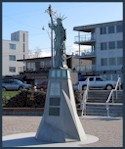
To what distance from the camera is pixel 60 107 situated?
12.1m

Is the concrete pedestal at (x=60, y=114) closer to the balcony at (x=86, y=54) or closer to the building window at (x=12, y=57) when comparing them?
the balcony at (x=86, y=54)

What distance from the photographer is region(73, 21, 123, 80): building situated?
209 feet

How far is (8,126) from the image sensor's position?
15469 mm

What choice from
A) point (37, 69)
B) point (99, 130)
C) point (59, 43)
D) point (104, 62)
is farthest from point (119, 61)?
point (59, 43)

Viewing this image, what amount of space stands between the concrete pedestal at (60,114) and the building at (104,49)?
50.4 meters

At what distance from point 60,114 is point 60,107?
0.23 meters

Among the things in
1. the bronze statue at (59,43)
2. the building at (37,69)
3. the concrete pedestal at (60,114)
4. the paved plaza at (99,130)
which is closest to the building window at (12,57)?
the building at (37,69)

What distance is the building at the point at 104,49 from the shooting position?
63.6m

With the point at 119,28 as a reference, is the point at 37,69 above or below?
below

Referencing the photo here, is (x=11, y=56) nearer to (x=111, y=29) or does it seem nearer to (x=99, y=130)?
(x=111, y=29)

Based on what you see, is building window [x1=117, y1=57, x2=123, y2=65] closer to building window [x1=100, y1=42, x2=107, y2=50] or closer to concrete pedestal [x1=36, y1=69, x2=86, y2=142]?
building window [x1=100, y1=42, x2=107, y2=50]

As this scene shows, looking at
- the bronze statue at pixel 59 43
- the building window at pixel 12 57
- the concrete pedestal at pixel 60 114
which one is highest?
the building window at pixel 12 57

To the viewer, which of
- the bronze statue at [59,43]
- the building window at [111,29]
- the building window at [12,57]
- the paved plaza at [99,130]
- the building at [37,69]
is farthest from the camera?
the building window at [12,57]

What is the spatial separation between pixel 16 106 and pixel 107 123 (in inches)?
326
